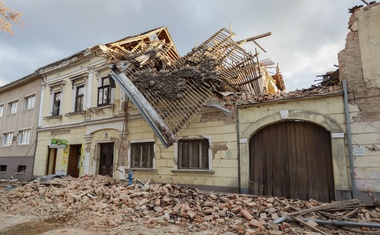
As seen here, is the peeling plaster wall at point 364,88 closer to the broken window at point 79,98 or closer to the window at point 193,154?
the window at point 193,154

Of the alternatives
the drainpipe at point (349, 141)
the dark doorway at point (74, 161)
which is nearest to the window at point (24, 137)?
the dark doorway at point (74, 161)

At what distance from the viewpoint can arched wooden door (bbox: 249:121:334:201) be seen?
718cm

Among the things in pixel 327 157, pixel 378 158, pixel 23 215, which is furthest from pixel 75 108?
pixel 378 158

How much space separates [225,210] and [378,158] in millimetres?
4103

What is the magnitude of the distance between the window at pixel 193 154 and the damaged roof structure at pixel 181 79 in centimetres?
75

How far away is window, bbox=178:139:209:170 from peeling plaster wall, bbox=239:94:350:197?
1.48 meters

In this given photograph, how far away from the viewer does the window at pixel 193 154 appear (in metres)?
9.19

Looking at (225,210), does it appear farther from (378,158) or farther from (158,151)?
(158,151)

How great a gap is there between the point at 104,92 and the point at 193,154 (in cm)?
591

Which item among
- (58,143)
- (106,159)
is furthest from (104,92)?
(58,143)

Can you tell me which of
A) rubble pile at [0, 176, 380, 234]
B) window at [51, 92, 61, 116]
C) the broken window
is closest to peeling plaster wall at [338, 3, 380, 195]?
rubble pile at [0, 176, 380, 234]

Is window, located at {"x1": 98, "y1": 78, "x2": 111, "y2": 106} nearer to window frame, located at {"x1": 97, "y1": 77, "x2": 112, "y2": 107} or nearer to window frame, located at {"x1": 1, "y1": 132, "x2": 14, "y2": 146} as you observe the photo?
window frame, located at {"x1": 97, "y1": 77, "x2": 112, "y2": 107}

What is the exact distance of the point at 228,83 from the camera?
9.11 metres

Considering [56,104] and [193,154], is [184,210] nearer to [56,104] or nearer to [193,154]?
[193,154]
